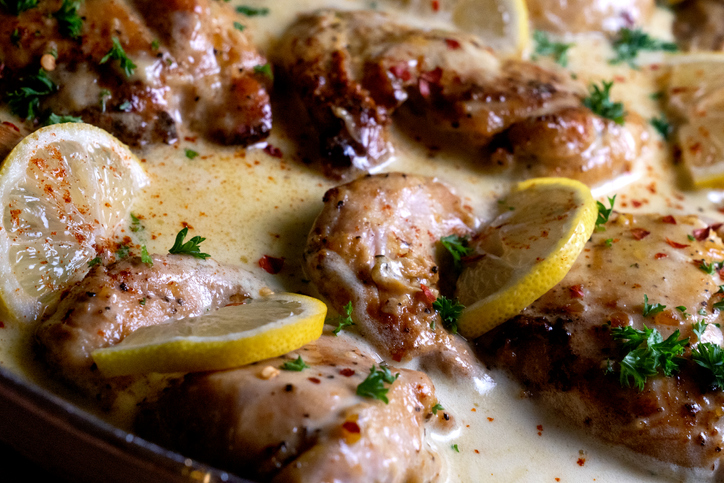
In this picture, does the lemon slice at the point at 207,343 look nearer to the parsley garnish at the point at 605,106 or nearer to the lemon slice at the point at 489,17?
the parsley garnish at the point at 605,106

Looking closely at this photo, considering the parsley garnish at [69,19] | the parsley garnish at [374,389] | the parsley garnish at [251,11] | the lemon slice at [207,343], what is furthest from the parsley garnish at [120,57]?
the parsley garnish at [374,389]

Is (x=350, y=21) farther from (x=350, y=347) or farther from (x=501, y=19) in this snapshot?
(x=350, y=347)

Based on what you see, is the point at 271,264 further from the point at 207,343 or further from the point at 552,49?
the point at 552,49

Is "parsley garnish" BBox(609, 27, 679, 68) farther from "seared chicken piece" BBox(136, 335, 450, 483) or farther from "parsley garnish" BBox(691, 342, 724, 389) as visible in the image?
"seared chicken piece" BBox(136, 335, 450, 483)

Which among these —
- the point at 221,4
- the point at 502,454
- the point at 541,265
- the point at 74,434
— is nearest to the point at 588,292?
the point at 541,265

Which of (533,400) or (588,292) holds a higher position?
(588,292)

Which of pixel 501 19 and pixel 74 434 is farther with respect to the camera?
pixel 501 19
